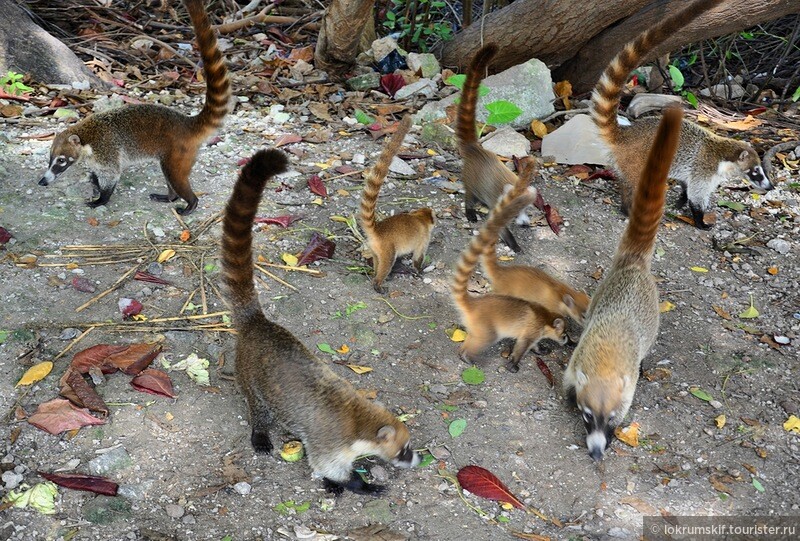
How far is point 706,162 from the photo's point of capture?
520 centimetres

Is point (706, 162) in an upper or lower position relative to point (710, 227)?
upper

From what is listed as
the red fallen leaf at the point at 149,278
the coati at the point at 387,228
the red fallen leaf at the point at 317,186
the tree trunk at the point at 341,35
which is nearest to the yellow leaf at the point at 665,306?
the coati at the point at 387,228

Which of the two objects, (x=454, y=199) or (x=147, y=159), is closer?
(x=147, y=159)

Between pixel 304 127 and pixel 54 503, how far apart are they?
374cm

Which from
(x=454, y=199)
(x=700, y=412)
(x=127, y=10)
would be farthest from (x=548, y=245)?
(x=127, y=10)

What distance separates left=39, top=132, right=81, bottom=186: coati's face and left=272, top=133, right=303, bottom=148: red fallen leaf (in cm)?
145

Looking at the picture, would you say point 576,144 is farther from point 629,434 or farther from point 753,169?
point 629,434

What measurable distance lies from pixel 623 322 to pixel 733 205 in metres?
2.55

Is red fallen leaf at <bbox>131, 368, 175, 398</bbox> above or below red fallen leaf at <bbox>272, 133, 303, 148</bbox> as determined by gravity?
→ above

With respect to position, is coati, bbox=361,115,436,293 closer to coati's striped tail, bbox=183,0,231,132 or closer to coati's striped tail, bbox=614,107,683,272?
coati's striped tail, bbox=614,107,683,272

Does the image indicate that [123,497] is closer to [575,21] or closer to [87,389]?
[87,389]

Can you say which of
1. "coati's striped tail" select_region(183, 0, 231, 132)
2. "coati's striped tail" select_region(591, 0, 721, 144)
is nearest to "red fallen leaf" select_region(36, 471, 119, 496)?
"coati's striped tail" select_region(183, 0, 231, 132)

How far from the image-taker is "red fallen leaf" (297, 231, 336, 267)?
14.0 feet

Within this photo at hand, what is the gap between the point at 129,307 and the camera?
3.75 m
